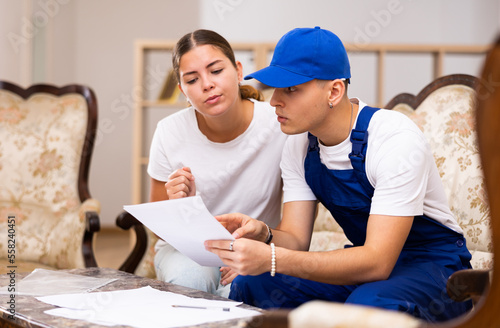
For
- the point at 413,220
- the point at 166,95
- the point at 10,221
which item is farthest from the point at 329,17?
the point at 413,220

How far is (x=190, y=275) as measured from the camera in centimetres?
171

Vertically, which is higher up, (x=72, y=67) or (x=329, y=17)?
(x=329, y=17)

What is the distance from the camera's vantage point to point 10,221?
8.00 ft

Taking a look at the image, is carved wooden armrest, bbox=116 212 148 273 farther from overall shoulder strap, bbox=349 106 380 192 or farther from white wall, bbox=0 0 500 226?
white wall, bbox=0 0 500 226

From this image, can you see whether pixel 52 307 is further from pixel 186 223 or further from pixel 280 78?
pixel 280 78

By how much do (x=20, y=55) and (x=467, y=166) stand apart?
346 cm

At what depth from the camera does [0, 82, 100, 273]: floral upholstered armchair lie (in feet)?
8.20

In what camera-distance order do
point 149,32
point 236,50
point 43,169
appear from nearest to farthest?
point 43,169
point 236,50
point 149,32

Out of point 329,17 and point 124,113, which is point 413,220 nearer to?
point 329,17

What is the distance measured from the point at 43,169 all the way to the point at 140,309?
1618 millimetres
